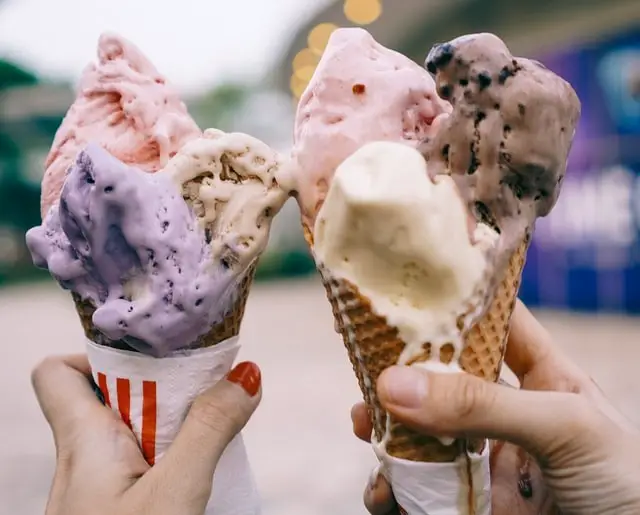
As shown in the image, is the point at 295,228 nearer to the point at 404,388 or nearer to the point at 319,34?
the point at 319,34

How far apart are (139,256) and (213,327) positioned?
0.18m

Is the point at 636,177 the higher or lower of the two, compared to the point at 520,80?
lower

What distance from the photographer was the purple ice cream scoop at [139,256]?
39.2 inches

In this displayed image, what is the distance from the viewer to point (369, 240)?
902 millimetres

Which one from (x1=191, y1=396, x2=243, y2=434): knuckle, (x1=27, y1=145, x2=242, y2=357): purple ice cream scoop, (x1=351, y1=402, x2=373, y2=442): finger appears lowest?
(x1=351, y1=402, x2=373, y2=442): finger

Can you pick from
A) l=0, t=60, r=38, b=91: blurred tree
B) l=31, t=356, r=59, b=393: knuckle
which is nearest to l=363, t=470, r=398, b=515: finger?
l=31, t=356, r=59, b=393: knuckle

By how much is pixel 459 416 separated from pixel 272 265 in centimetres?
1053

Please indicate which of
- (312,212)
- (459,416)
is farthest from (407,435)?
(312,212)

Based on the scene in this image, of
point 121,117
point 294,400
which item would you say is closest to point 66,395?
point 121,117

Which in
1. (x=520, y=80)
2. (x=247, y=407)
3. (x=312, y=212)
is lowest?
(x=247, y=407)

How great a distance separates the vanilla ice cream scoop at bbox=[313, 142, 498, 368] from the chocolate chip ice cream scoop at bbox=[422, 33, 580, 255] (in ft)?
0.11

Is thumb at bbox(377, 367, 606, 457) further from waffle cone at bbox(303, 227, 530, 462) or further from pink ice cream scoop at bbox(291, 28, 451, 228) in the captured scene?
pink ice cream scoop at bbox(291, 28, 451, 228)

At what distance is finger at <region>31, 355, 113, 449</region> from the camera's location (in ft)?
3.80

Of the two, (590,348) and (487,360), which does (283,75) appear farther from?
(487,360)
